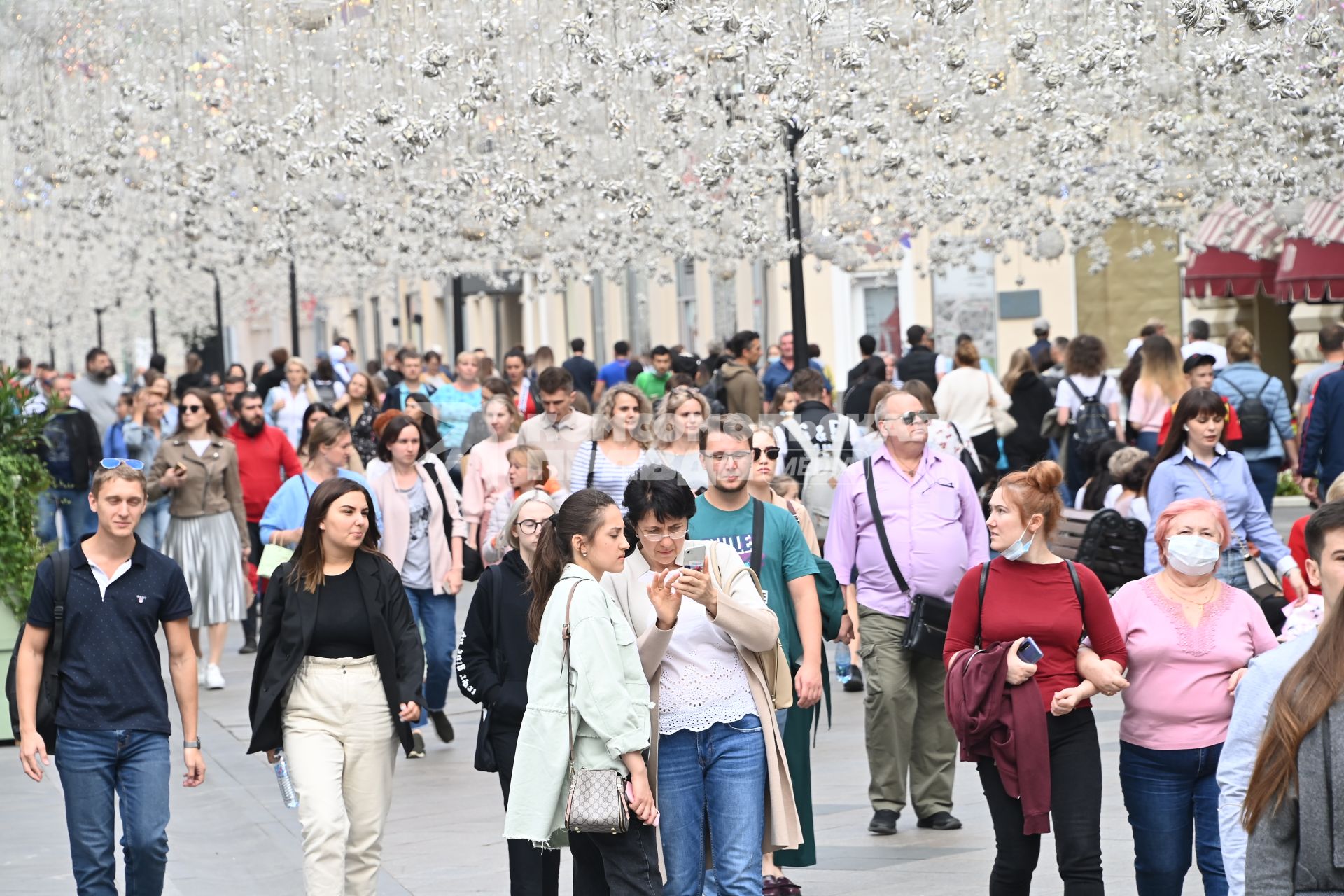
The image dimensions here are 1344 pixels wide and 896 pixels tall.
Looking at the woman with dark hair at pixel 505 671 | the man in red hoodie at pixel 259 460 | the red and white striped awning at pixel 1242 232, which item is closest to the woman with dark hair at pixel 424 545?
the man in red hoodie at pixel 259 460

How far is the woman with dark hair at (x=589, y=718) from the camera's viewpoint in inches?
219

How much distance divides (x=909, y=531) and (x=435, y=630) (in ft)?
11.2

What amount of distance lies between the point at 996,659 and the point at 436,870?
2.85m

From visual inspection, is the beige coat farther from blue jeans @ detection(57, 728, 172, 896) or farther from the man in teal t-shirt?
the man in teal t-shirt

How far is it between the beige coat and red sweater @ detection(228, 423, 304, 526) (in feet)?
27.6

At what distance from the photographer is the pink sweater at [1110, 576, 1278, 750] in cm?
596

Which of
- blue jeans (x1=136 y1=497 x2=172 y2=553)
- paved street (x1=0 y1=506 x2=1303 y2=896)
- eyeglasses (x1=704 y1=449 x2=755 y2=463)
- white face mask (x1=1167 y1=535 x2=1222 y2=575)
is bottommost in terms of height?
paved street (x1=0 y1=506 x2=1303 y2=896)

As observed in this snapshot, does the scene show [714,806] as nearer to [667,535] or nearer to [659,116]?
[667,535]

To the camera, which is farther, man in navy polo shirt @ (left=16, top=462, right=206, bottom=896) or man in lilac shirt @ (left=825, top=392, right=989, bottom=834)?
man in lilac shirt @ (left=825, top=392, right=989, bottom=834)

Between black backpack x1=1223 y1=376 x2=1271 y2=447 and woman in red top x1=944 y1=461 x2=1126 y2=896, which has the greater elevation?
black backpack x1=1223 y1=376 x2=1271 y2=447

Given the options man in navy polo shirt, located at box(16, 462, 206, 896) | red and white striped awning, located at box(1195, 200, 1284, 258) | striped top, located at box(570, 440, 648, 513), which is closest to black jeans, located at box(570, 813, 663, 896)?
man in navy polo shirt, located at box(16, 462, 206, 896)

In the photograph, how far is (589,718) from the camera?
555cm

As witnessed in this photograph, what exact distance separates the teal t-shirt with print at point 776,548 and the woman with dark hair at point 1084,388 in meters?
9.82

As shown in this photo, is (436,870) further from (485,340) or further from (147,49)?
(485,340)
